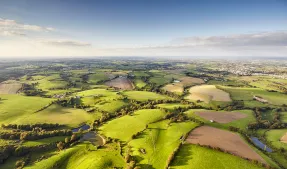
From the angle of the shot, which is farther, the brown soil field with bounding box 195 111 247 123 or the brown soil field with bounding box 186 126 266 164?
the brown soil field with bounding box 195 111 247 123

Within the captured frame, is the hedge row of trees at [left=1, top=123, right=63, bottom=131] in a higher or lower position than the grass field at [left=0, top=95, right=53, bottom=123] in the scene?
lower

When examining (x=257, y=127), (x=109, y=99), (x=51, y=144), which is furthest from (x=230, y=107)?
(x=51, y=144)

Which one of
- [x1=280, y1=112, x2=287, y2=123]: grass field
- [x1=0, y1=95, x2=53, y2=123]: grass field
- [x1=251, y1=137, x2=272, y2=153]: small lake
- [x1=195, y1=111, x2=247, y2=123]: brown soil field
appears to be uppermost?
[x1=0, y1=95, x2=53, y2=123]: grass field

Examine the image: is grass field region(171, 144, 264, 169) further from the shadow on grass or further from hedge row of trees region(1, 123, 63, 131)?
hedge row of trees region(1, 123, 63, 131)

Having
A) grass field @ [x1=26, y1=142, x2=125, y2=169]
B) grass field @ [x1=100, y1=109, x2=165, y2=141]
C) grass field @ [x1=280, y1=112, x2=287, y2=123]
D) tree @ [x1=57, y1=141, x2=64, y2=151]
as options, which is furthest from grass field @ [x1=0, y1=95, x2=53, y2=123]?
grass field @ [x1=280, y1=112, x2=287, y2=123]

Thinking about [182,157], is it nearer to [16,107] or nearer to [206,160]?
[206,160]

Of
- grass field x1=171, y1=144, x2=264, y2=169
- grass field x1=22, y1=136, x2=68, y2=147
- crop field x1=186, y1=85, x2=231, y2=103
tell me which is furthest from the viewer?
crop field x1=186, y1=85, x2=231, y2=103

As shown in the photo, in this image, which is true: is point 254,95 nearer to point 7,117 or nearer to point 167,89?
point 167,89

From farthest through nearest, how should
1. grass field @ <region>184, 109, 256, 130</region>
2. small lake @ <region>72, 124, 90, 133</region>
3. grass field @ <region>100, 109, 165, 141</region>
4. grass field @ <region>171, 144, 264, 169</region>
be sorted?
grass field @ <region>184, 109, 256, 130</region>
small lake @ <region>72, 124, 90, 133</region>
grass field @ <region>100, 109, 165, 141</region>
grass field @ <region>171, 144, 264, 169</region>
